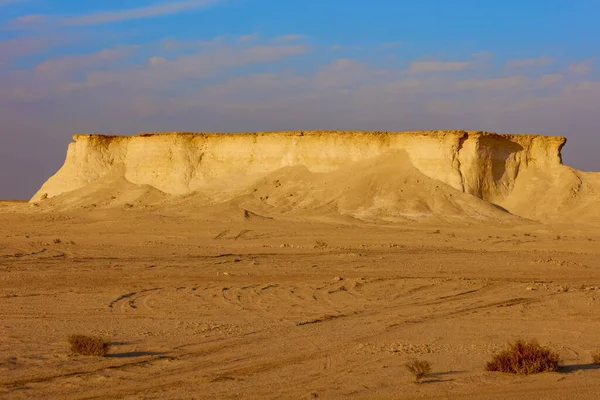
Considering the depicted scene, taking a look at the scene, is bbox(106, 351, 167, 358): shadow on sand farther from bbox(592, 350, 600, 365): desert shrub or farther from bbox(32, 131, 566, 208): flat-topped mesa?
bbox(32, 131, 566, 208): flat-topped mesa

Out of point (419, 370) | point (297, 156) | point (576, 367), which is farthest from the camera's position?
point (297, 156)

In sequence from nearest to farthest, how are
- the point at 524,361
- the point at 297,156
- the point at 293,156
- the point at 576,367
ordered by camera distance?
the point at 524,361, the point at 576,367, the point at 297,156, the point at 293,156

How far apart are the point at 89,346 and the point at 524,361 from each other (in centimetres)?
430

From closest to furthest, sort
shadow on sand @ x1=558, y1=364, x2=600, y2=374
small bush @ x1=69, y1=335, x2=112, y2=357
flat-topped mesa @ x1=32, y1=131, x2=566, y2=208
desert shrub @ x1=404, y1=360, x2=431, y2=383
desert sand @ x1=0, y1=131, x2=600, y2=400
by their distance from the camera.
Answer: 1. desert shrub @ x1=404, y1=360, x2=431, y2=383
2. desert sand @ x1=0, y1=131, x2=600, y2=400
3. shadow on sand @ x1=558, y1=364, x2=600, y2=374
4. small bush @ x1=69, y1=335, x2=112, y2=357
5. flat-topped mesa @ x1=32, y1=131, x2=566, y2=208

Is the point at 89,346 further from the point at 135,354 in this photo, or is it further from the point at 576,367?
the point at 576,367

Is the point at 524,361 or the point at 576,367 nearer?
the point at 524,361

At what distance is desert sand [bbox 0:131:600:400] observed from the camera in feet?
24.0

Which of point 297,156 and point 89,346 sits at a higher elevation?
point 297,156

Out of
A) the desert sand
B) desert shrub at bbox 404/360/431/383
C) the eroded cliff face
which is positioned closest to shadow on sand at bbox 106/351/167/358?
the desert sand

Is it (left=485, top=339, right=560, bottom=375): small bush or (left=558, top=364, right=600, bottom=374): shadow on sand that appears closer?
(left=485, top=339, right=560, bottom=375): small bush

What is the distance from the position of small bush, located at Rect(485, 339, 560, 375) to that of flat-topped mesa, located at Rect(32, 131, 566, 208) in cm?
2800

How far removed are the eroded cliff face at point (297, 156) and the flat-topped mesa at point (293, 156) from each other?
5 cm

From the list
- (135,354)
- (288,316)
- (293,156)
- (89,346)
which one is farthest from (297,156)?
(89,346)

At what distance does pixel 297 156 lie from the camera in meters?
38.7
